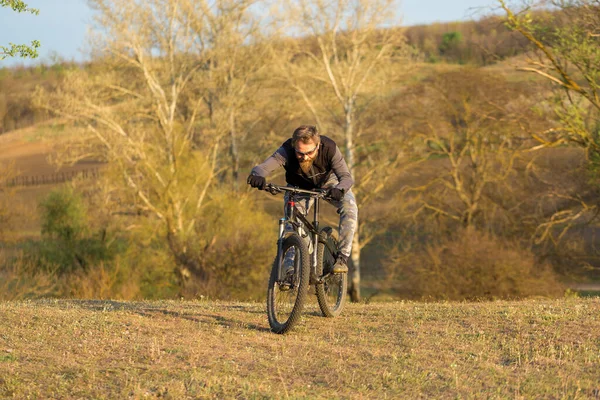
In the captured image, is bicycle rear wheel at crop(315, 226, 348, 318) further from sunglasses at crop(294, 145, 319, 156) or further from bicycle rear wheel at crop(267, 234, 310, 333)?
sunglasses at crop(294, 145, 319, 156)

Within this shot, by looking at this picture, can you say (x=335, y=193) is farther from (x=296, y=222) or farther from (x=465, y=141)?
(x=465, y=141)

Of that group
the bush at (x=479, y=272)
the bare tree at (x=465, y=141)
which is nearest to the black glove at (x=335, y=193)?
the bush at (x=479, y=272)

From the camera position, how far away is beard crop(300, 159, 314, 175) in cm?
882

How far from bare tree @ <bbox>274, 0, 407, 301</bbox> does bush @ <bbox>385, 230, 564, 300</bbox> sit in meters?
4.60

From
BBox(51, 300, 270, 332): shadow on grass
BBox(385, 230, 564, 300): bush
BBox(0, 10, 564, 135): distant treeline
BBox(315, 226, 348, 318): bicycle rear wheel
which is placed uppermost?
BBox(0, 10, 564, 135): distant treeline

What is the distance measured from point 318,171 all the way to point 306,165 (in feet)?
0.71

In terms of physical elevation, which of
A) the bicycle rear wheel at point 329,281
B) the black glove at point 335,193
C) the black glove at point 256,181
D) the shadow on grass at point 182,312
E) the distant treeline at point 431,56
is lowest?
the shadow on grass at point 182,312

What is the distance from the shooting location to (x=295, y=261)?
8578 mm

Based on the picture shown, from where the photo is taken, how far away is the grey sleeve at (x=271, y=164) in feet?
28.3

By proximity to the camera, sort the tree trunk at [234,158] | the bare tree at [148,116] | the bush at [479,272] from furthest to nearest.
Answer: the tree trunk at [234,158] → the bare tree at [148,116] → the bush at [479,272]

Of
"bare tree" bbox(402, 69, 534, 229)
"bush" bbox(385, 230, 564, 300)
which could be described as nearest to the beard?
"bush" bbox(385, 230, 564, 300)

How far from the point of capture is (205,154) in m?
41.2

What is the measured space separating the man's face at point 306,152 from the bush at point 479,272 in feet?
72.8

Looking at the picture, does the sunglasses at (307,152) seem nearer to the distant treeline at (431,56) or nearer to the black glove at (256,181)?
the black glove at (256,181)
